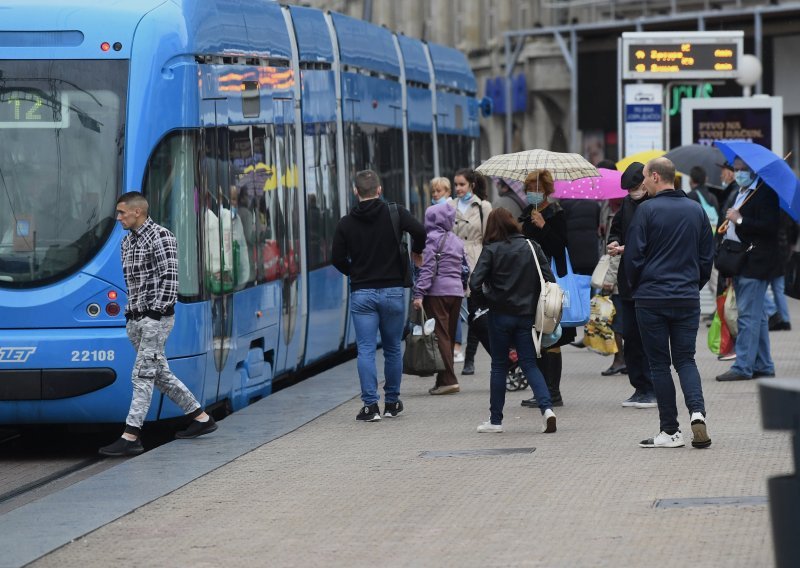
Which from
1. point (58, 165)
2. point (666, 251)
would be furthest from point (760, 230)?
point (58, 165)

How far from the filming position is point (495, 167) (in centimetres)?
1359

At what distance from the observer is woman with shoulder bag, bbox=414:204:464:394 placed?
44.7ft

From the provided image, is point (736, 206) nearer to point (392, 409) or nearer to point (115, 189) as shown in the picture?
point (392, 409)

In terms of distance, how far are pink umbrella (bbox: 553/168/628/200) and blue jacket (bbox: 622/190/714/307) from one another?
4.16 m

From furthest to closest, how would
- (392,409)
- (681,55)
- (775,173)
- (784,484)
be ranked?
(681,55), (775,173), (392,409), (784,484)

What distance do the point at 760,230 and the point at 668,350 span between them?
4.08m

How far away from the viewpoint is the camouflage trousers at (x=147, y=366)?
10.6 metres

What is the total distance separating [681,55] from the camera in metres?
24.8

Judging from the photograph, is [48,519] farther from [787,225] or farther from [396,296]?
[787,225]

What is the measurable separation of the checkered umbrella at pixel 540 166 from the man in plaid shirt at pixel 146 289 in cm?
357

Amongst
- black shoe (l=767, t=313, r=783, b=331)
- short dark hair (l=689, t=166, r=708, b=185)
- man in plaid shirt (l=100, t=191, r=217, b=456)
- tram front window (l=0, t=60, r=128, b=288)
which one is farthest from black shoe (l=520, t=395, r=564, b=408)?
black shoe (l=767, t=313, r=783, b=331)

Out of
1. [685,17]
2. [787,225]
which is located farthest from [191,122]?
[685,17]

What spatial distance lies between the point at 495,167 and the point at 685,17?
23.5 m

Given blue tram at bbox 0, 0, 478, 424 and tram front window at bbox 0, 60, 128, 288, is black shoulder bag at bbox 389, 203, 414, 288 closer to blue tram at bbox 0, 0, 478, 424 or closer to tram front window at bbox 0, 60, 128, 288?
blue tram at bbox 0, 0, 478, 424
